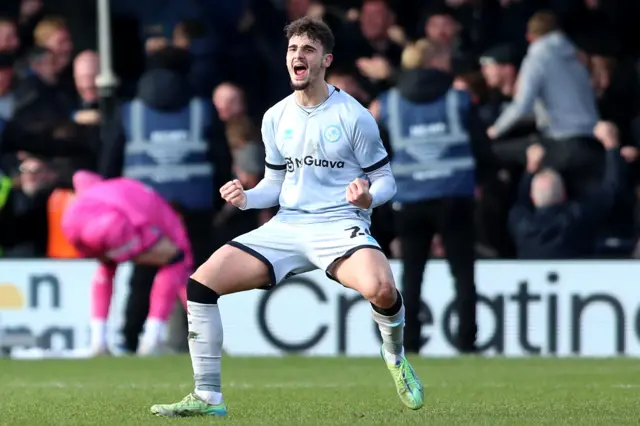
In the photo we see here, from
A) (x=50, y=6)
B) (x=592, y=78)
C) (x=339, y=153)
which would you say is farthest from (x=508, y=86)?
(x=339, y=153)

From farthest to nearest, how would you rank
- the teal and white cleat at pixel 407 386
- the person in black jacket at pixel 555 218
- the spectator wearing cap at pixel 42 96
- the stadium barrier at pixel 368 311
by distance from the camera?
1. the spectator wearing cap at pixel 42 96
2. the person in black jacket at pixel 555 218
3. the stadium barrier at pixel 368 311
4. the teal and white cleat at pixel 407 386

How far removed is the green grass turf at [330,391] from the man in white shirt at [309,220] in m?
0.32

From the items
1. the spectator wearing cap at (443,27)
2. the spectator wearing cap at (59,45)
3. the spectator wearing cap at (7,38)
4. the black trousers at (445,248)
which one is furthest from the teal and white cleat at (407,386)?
the spectator wearing cap at (7,38)

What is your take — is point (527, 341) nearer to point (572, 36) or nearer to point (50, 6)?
point (572, 36)

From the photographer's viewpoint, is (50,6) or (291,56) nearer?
(291,56)

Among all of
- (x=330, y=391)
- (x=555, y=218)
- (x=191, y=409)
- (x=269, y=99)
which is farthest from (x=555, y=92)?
(x=191, y=409)

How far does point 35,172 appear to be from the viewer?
1458cm

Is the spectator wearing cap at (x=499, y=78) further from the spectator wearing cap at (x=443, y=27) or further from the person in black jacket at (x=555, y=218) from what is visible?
the person in black jacket at (x=555, y=218)

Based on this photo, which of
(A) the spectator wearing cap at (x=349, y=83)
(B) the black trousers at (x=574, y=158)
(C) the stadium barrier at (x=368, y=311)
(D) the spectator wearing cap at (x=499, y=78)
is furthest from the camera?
(D) the spectator wearing cap at (x=499, y=78)

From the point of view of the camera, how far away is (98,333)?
42.9 ft

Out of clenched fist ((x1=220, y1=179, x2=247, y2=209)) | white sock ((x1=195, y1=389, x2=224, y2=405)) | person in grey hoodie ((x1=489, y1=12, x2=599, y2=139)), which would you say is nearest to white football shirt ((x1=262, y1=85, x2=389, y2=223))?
clenched fist ((x1=220, y1=179, x2=247, y2=209))

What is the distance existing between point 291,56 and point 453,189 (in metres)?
5.27

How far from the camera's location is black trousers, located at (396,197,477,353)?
42.7 ft

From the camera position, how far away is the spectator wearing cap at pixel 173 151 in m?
13.7
